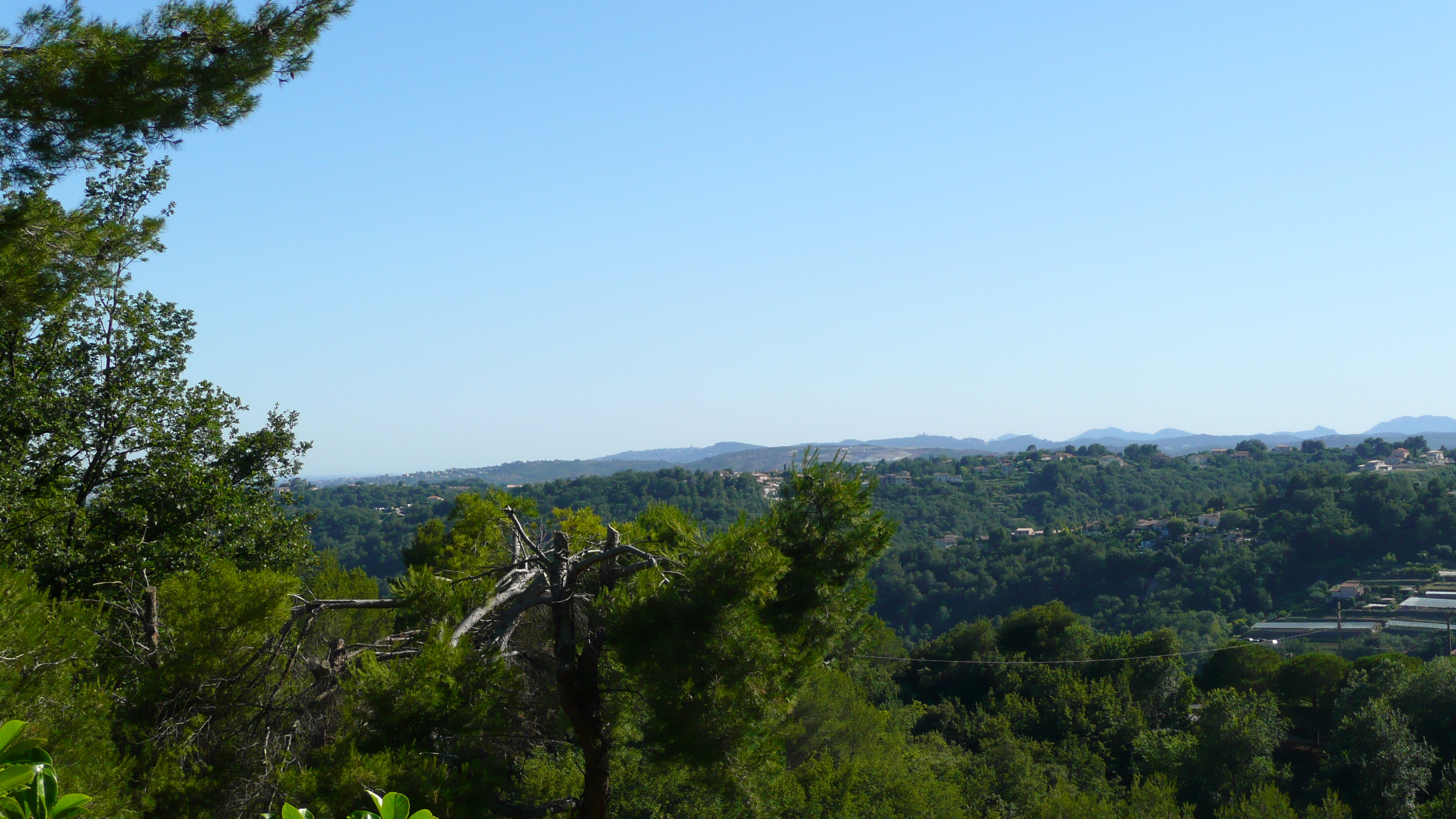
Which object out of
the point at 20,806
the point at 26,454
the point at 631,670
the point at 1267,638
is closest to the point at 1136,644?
the point at 1267,638

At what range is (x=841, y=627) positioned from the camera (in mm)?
7734

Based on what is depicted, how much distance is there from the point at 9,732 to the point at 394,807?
2.86 ft

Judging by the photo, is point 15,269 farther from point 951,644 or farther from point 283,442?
point 951,644

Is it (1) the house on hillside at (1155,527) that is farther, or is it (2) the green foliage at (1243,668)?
(1) the house on hillside at (1155,527)

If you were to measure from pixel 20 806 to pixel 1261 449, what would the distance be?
11560 centimetres

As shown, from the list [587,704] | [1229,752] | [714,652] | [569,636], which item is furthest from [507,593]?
[1229,752]

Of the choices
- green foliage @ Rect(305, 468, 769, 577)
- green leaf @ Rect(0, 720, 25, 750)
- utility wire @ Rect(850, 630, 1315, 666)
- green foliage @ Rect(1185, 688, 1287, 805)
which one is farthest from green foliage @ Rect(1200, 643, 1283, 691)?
green leaf @ Rect(0, 720, 25, 750)

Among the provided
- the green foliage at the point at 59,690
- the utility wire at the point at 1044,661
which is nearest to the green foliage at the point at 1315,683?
the utility wire at the point at 1044,661

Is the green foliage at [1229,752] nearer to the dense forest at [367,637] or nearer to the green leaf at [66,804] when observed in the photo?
the dense forest at [367,637]

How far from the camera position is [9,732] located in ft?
6.59

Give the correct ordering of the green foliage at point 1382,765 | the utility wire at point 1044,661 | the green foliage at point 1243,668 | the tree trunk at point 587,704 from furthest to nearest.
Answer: the utility wire at point 1044,661, the green foliage at point 1243,668, the green foliage at point 1382,765, the tree trunk at point 587,704

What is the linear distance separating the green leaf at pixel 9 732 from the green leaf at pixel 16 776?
5cm

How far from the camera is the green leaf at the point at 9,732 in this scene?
1994mm

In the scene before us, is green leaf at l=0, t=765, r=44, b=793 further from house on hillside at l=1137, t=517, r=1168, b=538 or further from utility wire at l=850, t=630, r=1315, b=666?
house on hillside at l=1137, t=517, r=1168, b=538
